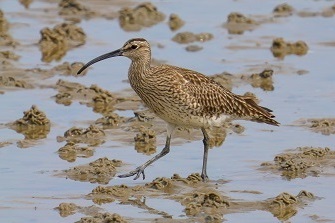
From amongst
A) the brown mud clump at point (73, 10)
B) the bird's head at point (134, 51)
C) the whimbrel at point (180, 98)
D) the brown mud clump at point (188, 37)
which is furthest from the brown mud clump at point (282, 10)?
the bird's head at point (134, 51)

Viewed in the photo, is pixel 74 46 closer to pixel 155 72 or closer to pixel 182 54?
pixel 182 54

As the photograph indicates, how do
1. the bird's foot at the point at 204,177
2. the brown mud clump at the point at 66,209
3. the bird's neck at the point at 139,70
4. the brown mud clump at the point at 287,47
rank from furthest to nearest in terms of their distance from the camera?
1. the brown mud clump at the point at 287,47
2. the bird's neck at the point at 139,70
3. the bird's foot at the point at 204,177
4. the brown mud clump at the point at 66,209

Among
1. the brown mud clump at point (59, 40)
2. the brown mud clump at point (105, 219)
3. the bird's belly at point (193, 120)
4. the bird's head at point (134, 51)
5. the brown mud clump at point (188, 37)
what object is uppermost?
the brown mud clump at point (188, 37)

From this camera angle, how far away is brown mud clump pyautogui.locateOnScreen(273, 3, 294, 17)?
25.3 meters

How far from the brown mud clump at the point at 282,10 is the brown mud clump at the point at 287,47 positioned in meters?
2.53

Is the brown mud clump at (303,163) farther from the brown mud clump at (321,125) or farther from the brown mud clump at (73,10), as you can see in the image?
the brown mud clump at (73,10)

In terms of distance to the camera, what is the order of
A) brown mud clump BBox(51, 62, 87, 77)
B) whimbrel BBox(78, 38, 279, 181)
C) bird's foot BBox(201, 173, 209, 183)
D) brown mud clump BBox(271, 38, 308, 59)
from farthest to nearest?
brown mud clump BBox(271, 38, 308, 59) → brown mud clump BBox(51, 62, 87, 77) → whimbrel BBox(78, 38, 279, 181) → bird's foot BBox(201, 173, 209, 183)

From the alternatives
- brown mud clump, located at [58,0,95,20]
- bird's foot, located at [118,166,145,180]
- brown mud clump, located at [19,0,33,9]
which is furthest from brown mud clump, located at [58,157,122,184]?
brown mud clump, located at [19,0,33,9]

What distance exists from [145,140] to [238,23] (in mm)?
7293

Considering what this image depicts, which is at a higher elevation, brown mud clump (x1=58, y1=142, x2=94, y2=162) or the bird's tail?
the bird's tail

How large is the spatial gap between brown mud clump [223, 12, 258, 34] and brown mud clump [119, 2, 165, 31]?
1369 millimetres

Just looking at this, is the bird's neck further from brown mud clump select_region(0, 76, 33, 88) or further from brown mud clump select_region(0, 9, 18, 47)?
brown mud clump select_region(0, 9, 18, 47)

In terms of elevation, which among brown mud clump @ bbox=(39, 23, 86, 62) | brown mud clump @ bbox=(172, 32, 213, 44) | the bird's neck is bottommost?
the bird's neck

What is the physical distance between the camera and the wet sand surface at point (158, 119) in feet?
48.5
